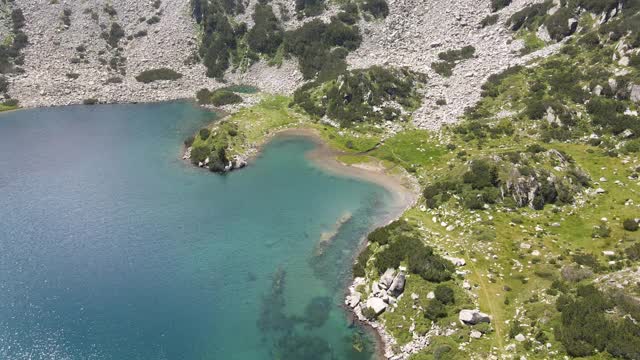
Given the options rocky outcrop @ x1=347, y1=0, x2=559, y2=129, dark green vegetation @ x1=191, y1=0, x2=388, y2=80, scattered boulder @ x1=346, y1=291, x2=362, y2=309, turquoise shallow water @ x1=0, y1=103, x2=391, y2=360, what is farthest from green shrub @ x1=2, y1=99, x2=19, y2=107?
scattered boulder @ x1=346, y1=291, x2=362, y2=309

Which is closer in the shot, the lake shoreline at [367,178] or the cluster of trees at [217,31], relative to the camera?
the lake shoreline at [367,178]

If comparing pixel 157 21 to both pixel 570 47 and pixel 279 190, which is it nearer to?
pixel 279 190

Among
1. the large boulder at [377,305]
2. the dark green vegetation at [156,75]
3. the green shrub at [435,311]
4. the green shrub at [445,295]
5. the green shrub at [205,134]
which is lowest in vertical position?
the dark green vegetation at [156,75]

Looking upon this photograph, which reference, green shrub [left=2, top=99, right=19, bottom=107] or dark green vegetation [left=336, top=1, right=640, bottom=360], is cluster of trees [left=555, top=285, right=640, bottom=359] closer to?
dark green vegetation [left=336, top=1, right=640, bottom=360]

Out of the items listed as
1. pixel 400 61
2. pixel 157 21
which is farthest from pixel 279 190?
pixel 157 21

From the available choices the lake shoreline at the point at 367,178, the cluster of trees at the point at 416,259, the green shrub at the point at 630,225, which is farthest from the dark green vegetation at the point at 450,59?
the cluster of trees at the point at 416,259

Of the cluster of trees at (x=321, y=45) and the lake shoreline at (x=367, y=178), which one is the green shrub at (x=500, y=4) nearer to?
the cluster of trees at (x=321, y=45)
